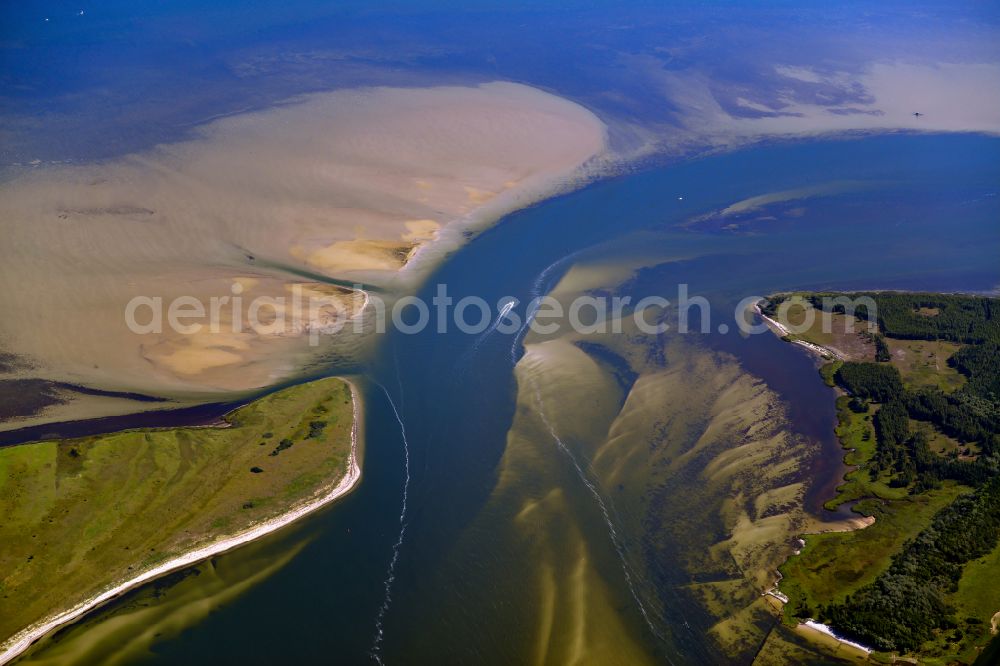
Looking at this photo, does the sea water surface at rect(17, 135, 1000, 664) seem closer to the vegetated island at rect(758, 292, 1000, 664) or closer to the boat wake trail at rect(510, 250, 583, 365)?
the boat wake trail at rect(510, 250, 583, 365)

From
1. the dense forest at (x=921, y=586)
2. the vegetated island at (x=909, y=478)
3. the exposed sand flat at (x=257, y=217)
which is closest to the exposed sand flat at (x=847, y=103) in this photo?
the exposed sand flat at (x=257, y=217)

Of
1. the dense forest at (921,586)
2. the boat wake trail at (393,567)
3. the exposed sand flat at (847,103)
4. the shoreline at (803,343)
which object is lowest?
the boat wake trail at (393,567)

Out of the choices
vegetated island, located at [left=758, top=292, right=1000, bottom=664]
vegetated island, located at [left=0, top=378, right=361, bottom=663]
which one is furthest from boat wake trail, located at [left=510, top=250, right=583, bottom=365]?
vegetated island, located at [left=758, top=292, right=1000, bottom=664]

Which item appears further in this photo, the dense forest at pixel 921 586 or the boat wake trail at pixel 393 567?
the boat wake trail at pixel 393 567

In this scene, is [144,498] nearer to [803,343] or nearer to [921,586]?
[921,586]

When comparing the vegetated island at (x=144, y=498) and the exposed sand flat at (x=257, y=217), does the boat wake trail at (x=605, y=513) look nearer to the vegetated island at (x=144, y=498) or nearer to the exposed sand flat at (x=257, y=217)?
the vegetated island at (x=144, y=498)

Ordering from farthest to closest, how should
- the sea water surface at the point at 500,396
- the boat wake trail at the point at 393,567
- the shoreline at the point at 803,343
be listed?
1. the shoreline at the point at 803,343
2. the sea water surface at the point at 500,396
3. the boat wake trail at the point at 393,567

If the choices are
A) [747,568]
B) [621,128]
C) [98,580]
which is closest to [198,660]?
[98,580]
